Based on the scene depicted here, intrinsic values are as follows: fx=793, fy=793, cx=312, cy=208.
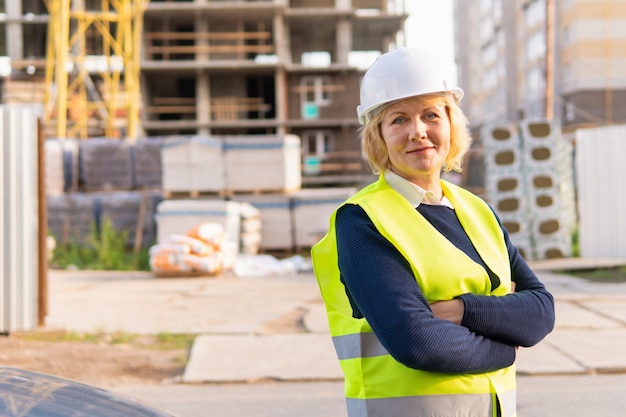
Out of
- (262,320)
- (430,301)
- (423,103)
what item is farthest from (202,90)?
(430,301)

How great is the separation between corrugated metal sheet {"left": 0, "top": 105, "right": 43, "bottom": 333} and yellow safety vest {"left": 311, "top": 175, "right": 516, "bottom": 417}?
549 centimetres

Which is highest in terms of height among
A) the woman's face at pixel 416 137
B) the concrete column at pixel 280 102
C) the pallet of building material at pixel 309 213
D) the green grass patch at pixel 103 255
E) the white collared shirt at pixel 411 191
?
the concrete column at pixel 280 102

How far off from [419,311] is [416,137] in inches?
18.0

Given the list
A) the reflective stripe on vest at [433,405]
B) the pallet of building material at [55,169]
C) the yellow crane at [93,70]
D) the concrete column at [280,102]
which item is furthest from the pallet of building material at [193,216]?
the concrete column at [280,102]

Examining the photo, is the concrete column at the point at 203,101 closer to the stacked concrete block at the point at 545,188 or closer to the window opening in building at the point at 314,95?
the window opening in building at the point at 314,95

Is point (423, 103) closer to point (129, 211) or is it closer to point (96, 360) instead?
point (96, 360)

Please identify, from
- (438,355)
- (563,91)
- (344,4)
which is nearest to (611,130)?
(438,355)

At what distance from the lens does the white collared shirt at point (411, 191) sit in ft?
6.55

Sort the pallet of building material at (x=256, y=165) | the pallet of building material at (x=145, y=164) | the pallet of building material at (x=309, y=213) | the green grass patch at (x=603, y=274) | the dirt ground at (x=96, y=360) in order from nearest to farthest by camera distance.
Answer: the dirt ground at (x=96, y=360) < the green grass patch at (x=603, y=274) < the pallet of building material at (x=256, y=165) < the pallet of building material at (x=309, y=213) < the pallet of building material at (x=145, y=164)

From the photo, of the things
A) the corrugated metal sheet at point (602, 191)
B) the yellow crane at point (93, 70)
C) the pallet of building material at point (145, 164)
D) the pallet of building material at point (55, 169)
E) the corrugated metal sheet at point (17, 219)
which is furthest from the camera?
the yellow crane at point (93, 70)

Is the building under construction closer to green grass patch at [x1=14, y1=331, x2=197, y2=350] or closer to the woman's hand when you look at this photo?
green grass patch at [x1=14, y1=331, x2=197, y2=350]

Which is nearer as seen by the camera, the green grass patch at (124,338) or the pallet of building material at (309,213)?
the green grass patch at (124,338)

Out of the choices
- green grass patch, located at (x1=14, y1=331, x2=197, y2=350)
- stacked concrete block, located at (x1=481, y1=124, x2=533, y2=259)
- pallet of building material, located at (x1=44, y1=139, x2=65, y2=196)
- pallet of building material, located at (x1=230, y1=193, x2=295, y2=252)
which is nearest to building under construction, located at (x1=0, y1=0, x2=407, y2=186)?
pallet of building material, located at (x1=44, y1=139, x2=65, y2=196)

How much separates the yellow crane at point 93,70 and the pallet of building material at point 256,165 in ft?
45.9
